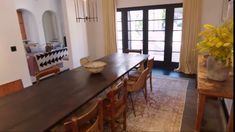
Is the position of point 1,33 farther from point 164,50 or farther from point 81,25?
point 164,50

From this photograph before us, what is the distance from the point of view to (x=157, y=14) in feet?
15.7

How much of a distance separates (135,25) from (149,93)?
2.53 metres

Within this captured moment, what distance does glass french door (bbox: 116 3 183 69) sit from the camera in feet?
15.2

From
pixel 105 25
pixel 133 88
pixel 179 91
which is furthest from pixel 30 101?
pixel 105 25

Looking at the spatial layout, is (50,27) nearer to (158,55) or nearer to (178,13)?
(158,55)

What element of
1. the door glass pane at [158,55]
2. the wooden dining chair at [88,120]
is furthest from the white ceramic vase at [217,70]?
the door glass pane at [158,55]

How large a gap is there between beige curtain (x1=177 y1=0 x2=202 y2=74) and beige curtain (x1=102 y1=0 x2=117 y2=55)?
1.98m

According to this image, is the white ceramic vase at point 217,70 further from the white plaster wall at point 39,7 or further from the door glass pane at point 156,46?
the white plaster wall at point 39,7

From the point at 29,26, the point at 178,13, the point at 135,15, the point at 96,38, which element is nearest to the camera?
the point at 178,13

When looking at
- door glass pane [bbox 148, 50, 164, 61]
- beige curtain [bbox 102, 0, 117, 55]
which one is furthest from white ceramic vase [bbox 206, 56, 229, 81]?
beige curtain [bbox 102, 0, 117, 55]

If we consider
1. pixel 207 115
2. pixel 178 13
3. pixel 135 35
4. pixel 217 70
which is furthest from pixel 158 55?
pixel 217 70

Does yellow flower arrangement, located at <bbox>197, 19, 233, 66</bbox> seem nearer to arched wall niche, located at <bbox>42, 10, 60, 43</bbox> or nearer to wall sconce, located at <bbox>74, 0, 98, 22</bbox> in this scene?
wall sconce, located at <bbox>74, 0, 98, 22</bbox>

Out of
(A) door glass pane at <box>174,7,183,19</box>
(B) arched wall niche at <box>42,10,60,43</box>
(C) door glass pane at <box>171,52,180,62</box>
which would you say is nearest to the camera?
(A) door glass pane at <box>174,7,183,19</box>

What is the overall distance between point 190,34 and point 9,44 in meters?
4.15
